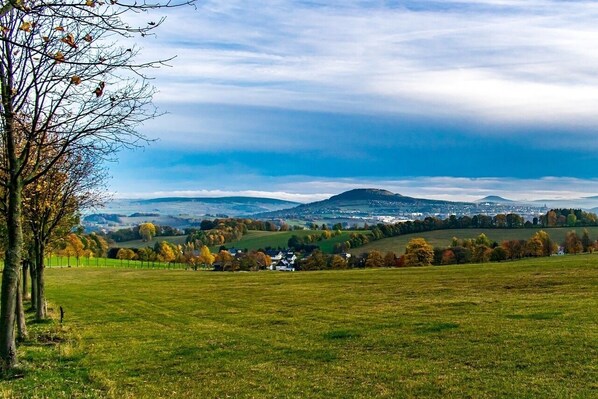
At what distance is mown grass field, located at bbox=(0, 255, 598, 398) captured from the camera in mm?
15211

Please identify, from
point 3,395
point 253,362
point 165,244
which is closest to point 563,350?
point 253,362

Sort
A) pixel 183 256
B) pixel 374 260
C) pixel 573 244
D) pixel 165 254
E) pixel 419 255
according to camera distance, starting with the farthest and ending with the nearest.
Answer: pixel 165 254 → pixel 183 256 → pixel 374 260 → pixel 419 255 → pixel 573 244

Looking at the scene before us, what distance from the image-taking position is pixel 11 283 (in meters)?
16.8

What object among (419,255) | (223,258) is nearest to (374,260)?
(419,255)

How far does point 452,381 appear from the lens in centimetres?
1532

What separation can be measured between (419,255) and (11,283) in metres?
116

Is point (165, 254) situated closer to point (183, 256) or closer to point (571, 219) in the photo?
point (183, 256)

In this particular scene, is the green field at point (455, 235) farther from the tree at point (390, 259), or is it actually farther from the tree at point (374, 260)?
the tree at point (374, 260)

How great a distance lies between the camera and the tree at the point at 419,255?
125 meters

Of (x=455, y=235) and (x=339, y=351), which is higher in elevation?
(x=339, y=351)

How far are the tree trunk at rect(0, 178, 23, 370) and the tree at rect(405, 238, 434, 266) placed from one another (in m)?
113

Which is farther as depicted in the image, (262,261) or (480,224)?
(480,224)

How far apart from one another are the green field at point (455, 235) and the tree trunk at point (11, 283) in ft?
424

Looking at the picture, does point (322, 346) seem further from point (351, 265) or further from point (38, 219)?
point (351, 265)
